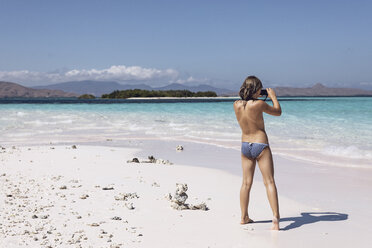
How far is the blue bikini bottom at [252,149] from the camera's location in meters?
4.78

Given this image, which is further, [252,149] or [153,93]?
[153,93]

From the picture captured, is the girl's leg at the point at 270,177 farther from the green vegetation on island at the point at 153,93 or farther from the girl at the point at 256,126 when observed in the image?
the green vegetation on island at the point at 153,93

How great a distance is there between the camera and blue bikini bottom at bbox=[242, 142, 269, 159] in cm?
478

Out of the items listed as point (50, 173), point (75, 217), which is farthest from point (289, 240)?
point (50, 173)

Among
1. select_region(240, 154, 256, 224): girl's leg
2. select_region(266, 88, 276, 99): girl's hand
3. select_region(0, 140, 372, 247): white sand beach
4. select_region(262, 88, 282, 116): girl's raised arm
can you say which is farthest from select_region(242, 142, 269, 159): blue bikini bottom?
select_region(0, 140, 372, 247): white sand beach

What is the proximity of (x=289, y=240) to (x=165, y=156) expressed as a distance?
22.5ft

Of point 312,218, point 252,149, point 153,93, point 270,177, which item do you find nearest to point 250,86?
point 252,149

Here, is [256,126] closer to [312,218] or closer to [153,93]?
[312,218]

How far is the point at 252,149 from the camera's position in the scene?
190 inches

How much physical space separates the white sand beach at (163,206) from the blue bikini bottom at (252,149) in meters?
0.96

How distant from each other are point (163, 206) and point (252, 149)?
184cm

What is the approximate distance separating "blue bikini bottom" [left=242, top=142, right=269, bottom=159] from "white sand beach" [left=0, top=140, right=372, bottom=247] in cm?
96

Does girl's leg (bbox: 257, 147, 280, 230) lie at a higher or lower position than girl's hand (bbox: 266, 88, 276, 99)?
lower

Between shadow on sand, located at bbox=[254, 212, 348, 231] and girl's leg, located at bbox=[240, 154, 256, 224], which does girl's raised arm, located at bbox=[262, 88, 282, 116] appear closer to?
girl's leg, located at bbox=[240, 154, 256, 224]
